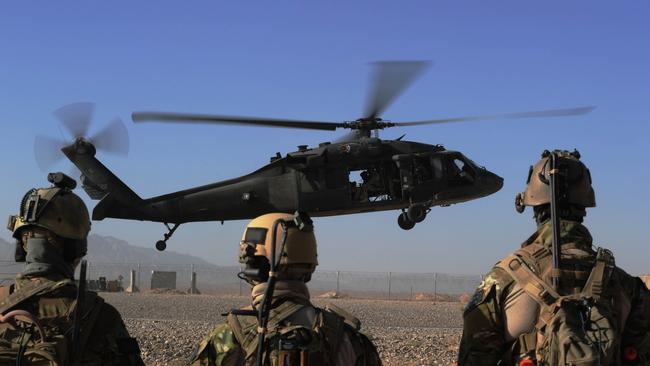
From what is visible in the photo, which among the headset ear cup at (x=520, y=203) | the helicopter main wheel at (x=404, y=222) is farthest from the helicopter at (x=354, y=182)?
the headset ear cup at (x=520, y=203)

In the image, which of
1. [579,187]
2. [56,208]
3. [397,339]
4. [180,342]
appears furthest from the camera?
[397,339]

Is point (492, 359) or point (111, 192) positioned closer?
point (492, 359)

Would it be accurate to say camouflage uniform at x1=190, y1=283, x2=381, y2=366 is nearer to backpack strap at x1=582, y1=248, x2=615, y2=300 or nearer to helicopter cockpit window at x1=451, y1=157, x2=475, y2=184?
backpack strap at x1=582, y1=248, x2=615, y2=300

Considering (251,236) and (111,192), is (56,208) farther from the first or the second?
(111,192)

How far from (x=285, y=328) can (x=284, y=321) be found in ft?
0.20

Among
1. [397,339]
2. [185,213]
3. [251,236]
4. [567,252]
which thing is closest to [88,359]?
[251,236]

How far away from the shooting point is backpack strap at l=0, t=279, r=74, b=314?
3256mm

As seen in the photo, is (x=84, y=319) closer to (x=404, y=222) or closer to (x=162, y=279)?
(x=404, y=222)

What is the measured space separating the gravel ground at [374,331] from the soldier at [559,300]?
668 cm

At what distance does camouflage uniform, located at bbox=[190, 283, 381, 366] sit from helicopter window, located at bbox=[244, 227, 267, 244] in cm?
18

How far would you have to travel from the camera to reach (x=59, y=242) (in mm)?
3529

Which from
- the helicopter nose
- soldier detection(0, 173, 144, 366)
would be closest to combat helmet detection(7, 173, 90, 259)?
soldier detection(0, 173, 144, 366)

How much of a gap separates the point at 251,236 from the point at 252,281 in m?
0.19

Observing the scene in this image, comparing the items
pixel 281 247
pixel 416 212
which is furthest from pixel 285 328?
pixel 416 212
